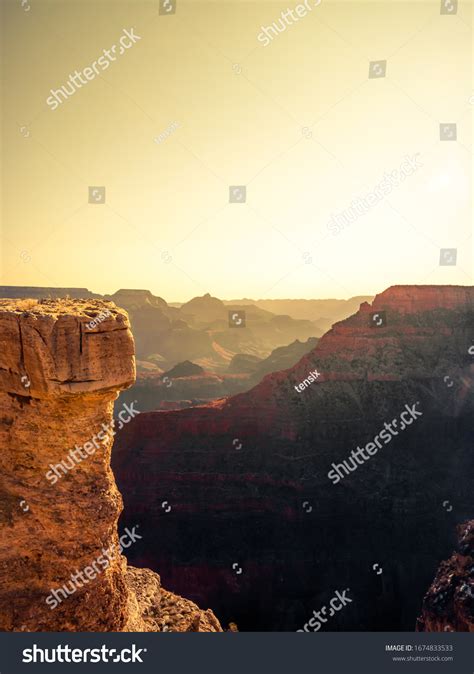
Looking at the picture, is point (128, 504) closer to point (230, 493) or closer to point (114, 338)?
point (230, 493)

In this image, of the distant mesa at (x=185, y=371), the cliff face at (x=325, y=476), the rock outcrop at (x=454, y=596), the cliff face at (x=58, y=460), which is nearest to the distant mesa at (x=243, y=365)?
the distant mesa at (x=185, y=371)

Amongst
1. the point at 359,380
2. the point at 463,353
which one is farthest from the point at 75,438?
the point at 463,353

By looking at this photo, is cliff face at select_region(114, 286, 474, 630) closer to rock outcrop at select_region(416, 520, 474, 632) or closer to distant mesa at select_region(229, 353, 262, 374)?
rock outcrop at select_region(416, 520, 474, 632)

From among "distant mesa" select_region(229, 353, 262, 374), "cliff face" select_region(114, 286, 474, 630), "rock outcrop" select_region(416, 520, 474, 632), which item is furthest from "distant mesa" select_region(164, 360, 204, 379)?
"rock outcrop" select_region(416, 520, 474, 632)

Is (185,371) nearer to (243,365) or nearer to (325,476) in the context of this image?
(243,365)

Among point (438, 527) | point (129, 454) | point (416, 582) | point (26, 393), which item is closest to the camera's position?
point (26, 393)

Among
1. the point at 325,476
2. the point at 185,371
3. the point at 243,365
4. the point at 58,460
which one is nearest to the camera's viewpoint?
the point at 58,460

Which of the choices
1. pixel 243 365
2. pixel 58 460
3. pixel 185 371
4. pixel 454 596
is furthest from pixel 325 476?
pixel 243 365

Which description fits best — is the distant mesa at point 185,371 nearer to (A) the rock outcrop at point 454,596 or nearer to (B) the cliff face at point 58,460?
(A) the rock outcrop at point 454,596
